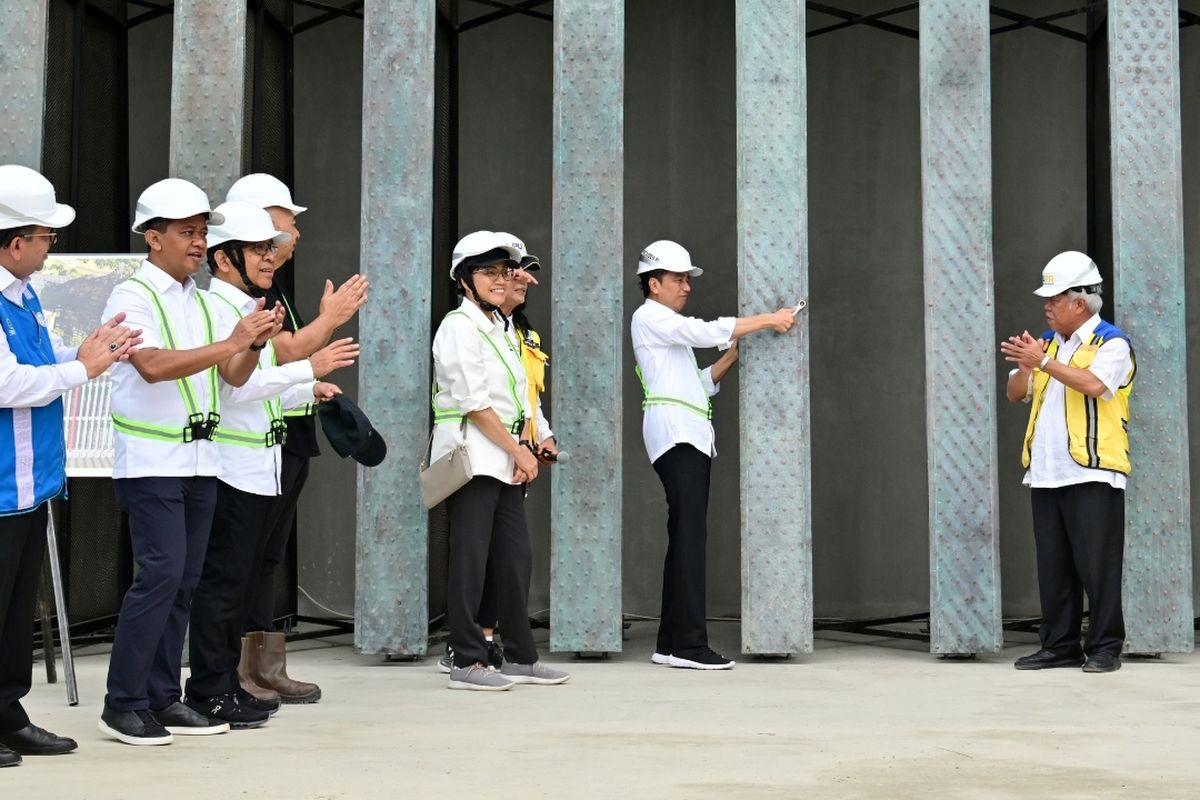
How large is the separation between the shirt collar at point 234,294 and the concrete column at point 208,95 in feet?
6.48

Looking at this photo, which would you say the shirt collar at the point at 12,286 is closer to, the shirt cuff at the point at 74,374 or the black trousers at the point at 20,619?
the shirt cuff at the point at 74,374

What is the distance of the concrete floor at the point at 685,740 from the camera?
13.5 feet

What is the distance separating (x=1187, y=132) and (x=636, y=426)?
3951 millimetres

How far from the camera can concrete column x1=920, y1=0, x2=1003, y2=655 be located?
23.7 feet

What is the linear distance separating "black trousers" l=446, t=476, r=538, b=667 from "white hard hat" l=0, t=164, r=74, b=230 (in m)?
2.25

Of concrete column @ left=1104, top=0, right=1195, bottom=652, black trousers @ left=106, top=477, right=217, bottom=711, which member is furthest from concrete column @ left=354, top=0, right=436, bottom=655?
concrete column @ left=1104, top=0, right=1195, bottom=652

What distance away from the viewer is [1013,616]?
955 cm

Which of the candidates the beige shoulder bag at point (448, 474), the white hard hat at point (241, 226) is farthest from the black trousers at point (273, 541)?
the white hard hat at point (241, 226)

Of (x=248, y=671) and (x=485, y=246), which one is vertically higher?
(x=485, y=246)

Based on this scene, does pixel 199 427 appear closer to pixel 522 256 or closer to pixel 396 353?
pixel 522 256

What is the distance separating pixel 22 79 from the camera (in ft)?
23.7

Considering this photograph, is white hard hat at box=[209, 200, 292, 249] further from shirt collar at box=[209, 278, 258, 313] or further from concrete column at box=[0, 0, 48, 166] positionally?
concrete column at box=[0, 0, 48, 166]

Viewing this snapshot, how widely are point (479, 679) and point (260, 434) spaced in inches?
59.5

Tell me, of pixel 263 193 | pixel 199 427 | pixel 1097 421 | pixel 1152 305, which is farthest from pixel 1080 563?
pixel 199 427
